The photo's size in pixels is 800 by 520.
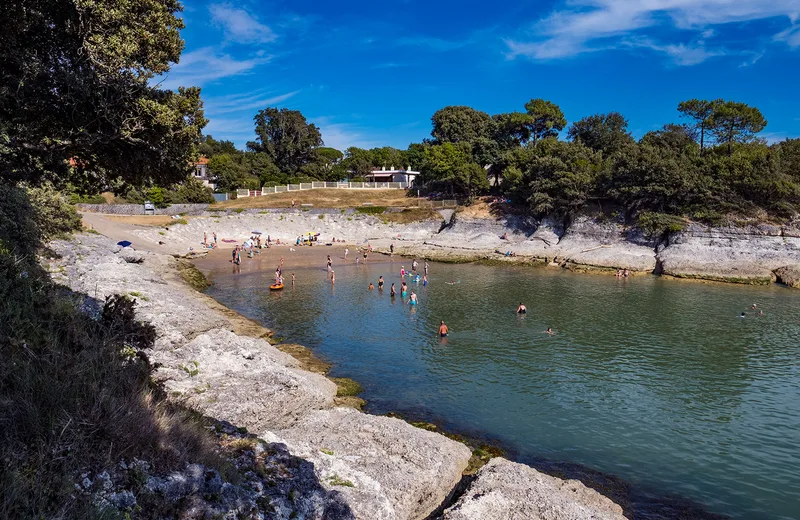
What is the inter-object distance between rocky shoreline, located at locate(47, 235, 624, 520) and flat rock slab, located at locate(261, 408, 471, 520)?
29 mm

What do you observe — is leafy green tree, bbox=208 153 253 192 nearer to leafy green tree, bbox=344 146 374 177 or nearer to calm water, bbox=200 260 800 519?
leafy green tree, bbox=344 146 374 177

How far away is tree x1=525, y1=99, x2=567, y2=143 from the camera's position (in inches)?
3797

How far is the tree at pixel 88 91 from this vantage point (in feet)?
36.2

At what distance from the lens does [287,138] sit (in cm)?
12738

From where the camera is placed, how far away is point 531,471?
41.8 feet

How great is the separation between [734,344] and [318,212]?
65.6 meters

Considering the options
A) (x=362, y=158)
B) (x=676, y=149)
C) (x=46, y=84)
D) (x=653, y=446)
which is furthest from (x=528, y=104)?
(x=46, y=84)

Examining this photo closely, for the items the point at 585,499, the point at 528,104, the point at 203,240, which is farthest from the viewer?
the point at 528,104

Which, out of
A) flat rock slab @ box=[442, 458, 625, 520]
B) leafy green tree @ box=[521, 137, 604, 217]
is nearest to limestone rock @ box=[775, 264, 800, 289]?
leafy green tree @ box=[521, 137, 604, 217]

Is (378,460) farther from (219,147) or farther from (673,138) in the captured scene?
(219,147)

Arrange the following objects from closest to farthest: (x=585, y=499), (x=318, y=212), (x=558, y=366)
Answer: (x=585, y=499) → (x=558, y=366) → (x=318, y=212)

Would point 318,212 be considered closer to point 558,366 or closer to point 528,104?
point 528,104

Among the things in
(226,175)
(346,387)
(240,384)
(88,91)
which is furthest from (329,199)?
(88,91)

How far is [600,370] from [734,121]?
6358 cm
